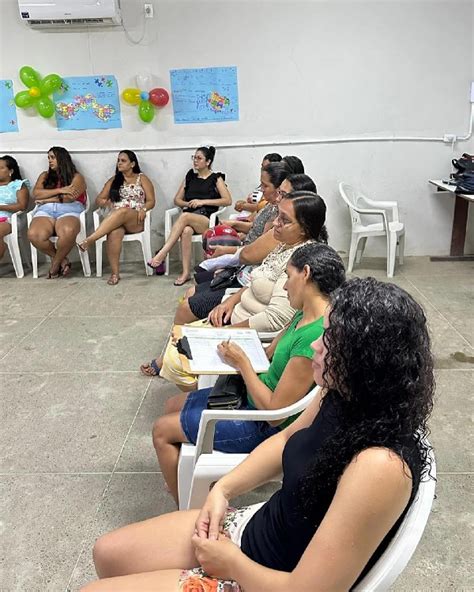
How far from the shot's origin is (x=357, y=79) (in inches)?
190

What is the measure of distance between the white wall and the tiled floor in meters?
1.34

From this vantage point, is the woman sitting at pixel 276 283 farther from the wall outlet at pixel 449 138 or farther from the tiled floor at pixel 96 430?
the wall outlet at pixel 449 138

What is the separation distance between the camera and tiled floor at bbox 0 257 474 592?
1732mm

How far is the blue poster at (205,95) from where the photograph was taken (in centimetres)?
480

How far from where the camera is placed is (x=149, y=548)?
1191 millimetres

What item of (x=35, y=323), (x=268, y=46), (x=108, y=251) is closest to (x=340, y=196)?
(x=268, y=46)

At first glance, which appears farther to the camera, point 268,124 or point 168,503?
point 268,124

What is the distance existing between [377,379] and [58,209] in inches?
176

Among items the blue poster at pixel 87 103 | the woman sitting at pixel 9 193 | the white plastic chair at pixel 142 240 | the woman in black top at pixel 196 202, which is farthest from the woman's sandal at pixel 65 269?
the blue poster at pixel 87 103

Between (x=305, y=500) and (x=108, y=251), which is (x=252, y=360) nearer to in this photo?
(x=305, y=500)

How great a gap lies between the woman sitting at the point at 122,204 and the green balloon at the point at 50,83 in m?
0.80

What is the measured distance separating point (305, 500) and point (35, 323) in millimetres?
3174

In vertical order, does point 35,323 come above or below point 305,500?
below

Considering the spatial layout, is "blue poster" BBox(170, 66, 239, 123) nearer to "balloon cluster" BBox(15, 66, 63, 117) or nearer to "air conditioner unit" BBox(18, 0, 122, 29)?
"air conditioner unit" BBox(18, 0, 122, 29)
